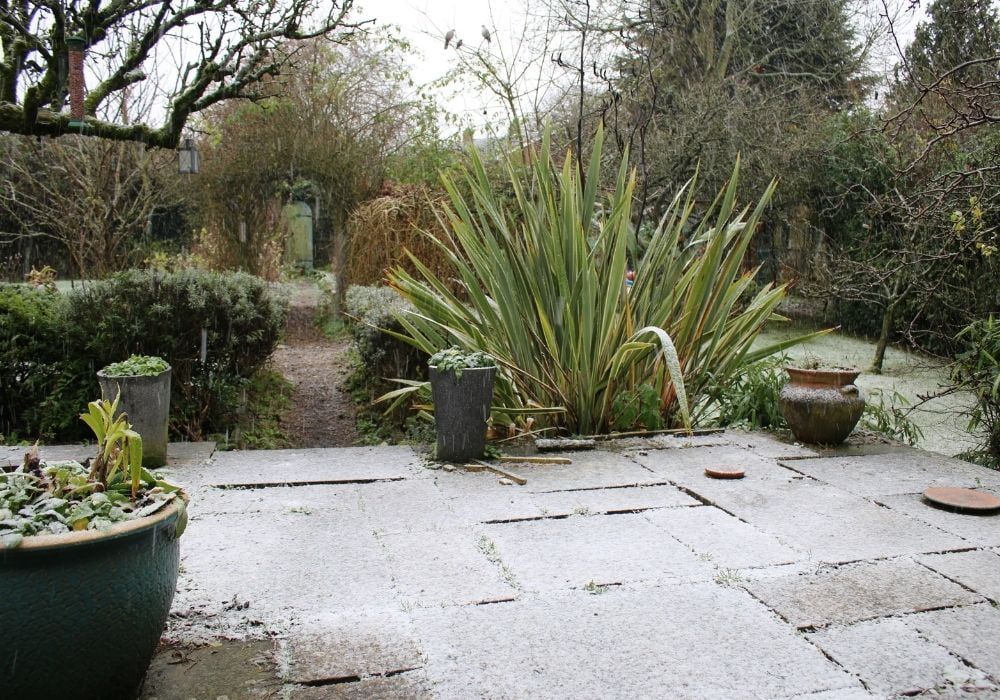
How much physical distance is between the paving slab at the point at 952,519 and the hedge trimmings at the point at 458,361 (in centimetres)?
172

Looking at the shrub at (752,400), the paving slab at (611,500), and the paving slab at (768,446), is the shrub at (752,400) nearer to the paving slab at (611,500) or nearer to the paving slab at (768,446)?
the paving slab at (768,446)

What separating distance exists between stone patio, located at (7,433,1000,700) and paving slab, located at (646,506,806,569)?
0.4 inches

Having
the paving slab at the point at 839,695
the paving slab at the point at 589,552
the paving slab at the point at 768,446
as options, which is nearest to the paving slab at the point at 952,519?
the paving slab at the point at 768,446

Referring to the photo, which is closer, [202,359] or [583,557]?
[583,557]

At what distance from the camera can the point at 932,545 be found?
8.45 feet

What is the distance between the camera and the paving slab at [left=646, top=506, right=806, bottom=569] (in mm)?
2445

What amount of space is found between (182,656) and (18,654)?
47 cm

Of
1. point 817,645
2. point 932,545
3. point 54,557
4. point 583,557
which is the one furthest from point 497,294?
point 54,557

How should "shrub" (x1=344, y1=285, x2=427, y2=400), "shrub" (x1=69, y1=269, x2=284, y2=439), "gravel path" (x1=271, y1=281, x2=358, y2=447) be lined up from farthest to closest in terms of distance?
1. "gravel path" (x1=271, y1=281, x2=358, y2=447)
2. "shrub" (x1=344, y1=285, x2=427, y2=400)
3. "shrub" (x1=69, y1=269, x2=284, y2=439)

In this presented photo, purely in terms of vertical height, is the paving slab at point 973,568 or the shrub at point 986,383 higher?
the shrub at point 986,383

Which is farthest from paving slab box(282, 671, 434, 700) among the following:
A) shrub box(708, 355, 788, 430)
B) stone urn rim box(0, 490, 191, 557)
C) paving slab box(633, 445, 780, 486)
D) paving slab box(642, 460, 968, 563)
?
shrub box(708, 355, 788, 430)

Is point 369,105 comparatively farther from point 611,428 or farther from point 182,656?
point 182,656

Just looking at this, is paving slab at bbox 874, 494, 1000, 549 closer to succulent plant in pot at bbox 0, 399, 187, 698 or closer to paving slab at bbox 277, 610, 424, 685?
paving slab at bbox 277, 610, 424, 685

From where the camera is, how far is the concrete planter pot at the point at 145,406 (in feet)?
11.2
